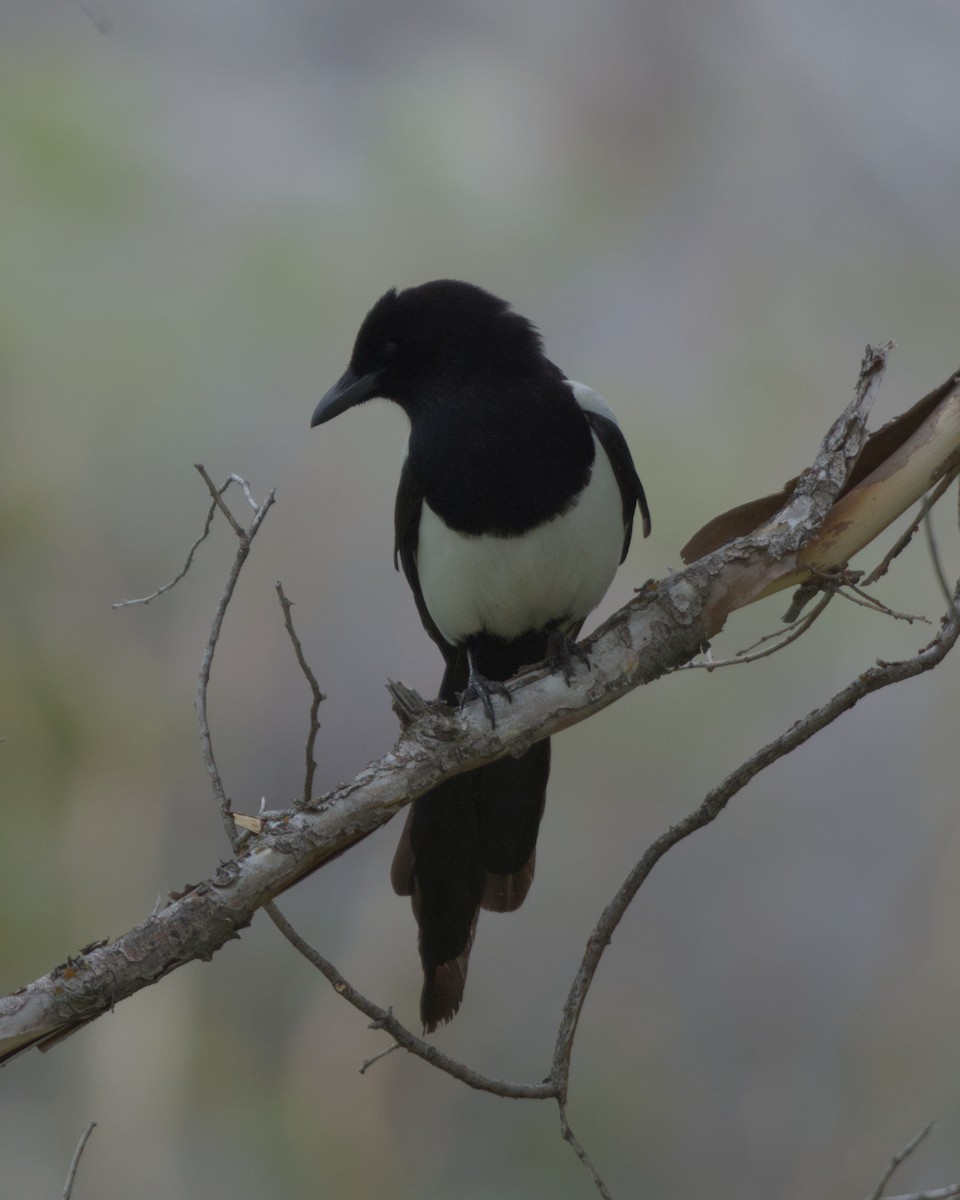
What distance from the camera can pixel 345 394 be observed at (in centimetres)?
211

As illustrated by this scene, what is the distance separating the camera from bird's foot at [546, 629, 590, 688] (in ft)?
4.94

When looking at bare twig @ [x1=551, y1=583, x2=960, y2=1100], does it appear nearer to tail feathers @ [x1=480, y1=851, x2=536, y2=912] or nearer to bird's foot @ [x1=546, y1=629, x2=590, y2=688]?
bird's foot @ [x1=546, y1=629, x2=590, y2=688]

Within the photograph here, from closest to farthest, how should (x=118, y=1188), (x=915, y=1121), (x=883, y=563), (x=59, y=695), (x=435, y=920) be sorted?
(x=883, y=563) < (x=435, y=920) < (x=915, y=1121) < (x=118, y=1188) < (x=59, y=695)

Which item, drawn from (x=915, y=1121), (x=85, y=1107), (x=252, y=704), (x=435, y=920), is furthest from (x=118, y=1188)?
(x=915, y=1121)

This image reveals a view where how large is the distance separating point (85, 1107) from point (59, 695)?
94cm

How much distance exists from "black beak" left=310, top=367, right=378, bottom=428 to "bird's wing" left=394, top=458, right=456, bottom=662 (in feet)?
0.46

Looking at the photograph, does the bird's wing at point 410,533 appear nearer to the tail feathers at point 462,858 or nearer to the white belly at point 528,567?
the white belly at point 528,567

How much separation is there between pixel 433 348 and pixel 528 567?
1.41ft

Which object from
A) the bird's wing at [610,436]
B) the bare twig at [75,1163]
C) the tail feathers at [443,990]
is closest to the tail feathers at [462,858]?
the tail feathers at [443,990]

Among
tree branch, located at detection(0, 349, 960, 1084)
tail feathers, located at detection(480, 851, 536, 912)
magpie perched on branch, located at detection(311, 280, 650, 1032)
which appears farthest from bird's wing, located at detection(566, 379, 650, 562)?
tail feathers, located at detection(480, 851, 536, 912)

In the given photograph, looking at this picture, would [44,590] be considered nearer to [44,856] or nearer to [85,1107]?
[44,856]

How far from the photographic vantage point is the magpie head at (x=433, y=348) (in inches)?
80.4

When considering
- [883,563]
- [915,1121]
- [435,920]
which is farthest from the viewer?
[915,1121]

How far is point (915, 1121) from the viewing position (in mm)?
2555
